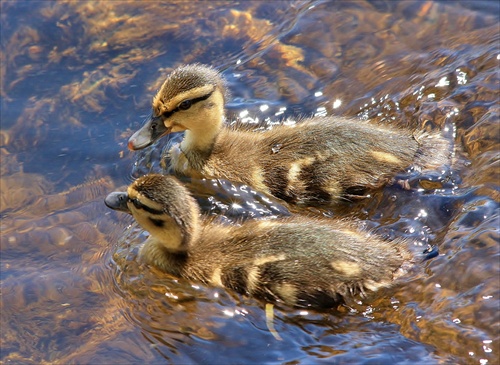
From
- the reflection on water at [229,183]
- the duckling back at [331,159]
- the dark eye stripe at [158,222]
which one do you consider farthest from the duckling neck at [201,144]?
the dark eye stripe at [158,222]

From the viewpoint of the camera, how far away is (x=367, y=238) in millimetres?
4004

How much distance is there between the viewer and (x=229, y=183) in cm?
491

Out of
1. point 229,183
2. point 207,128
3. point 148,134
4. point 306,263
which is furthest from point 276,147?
point 306,263

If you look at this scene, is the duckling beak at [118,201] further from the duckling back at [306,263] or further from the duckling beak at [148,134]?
the duckling beak at [148,134]

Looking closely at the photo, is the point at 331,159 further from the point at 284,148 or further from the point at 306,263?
the point at 306,263

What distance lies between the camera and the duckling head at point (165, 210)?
13.4 ft

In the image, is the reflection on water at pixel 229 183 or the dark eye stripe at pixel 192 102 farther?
the dark eye stripe at pixel 192 102

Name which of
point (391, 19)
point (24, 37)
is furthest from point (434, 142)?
point (24, 37)

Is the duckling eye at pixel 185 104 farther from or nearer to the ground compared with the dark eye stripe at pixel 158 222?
farther from the ground

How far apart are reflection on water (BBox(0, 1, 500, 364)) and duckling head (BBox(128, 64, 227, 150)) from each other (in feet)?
1.01

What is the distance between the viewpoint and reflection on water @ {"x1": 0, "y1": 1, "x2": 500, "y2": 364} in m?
3.74

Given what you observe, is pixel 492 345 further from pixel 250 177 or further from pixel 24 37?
pixel 24 37

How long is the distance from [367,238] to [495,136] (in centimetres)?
132

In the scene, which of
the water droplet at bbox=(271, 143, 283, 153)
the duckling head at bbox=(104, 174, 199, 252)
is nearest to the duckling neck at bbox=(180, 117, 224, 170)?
the water droplet at bbox=(271, 143, 283, 153)
